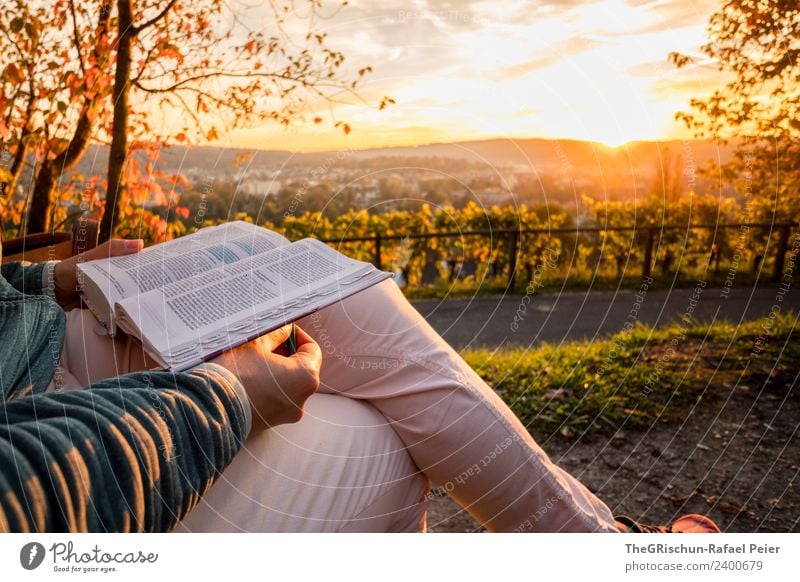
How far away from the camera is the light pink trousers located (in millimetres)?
992

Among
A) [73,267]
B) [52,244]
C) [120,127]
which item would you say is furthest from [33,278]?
[120,127]

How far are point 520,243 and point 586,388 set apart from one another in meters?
2.40

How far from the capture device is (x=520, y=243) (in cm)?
466

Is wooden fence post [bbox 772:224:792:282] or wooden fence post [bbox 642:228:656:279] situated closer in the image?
wooden fence post [bbox 772:224:792:282]

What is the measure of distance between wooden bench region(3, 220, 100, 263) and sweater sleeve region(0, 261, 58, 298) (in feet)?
0.47

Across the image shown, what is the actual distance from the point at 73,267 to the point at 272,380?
0.65 meters

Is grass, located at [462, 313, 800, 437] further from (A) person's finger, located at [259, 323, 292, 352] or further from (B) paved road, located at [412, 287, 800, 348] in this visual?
(A) person's finger, located at [259, 323, 292, 352]

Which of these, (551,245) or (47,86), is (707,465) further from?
(551,245)

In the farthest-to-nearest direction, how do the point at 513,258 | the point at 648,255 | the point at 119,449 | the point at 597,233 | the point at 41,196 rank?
the point at 597,233 → the point at 513,258 → the point at 648,255 → the point at 41,196 → the point at 119,449

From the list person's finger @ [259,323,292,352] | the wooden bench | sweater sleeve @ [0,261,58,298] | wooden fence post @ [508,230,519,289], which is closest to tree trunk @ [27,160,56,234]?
the wooden bench

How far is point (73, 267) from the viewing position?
1328 mm
